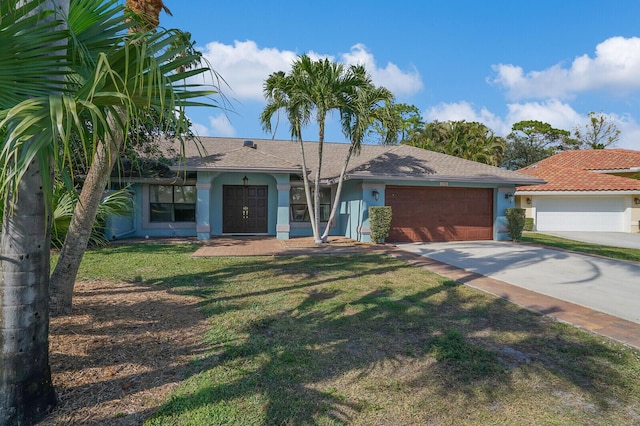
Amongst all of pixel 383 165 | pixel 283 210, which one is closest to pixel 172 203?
pixel 283 210

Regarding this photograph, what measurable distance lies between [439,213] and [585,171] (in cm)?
1698

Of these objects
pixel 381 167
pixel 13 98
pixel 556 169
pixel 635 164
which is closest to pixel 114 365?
pixel 13 98

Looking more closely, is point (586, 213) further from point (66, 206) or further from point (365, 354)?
point (66, 206)

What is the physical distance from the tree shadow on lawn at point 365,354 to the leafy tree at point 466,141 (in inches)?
1042

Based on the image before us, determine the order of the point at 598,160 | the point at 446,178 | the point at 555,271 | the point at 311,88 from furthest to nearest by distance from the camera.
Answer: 1. the point at 598,160
2. the point at 446,178
3. the point at 311,88
4. the point at 555,271

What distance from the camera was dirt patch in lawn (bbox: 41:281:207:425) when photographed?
10.4 ft

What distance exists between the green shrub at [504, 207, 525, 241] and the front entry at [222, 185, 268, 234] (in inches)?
411

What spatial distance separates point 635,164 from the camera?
2566 centimetres

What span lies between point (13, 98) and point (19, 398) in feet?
7.49

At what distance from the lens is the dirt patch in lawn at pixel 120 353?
124 inches

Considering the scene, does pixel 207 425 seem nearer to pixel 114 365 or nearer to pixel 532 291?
pixel 114 365

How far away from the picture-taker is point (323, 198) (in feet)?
55.6

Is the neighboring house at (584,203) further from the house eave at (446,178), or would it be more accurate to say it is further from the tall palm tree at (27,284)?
the tall palm tree at (27,284)

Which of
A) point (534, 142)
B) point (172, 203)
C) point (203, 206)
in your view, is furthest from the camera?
point (534, 142)
